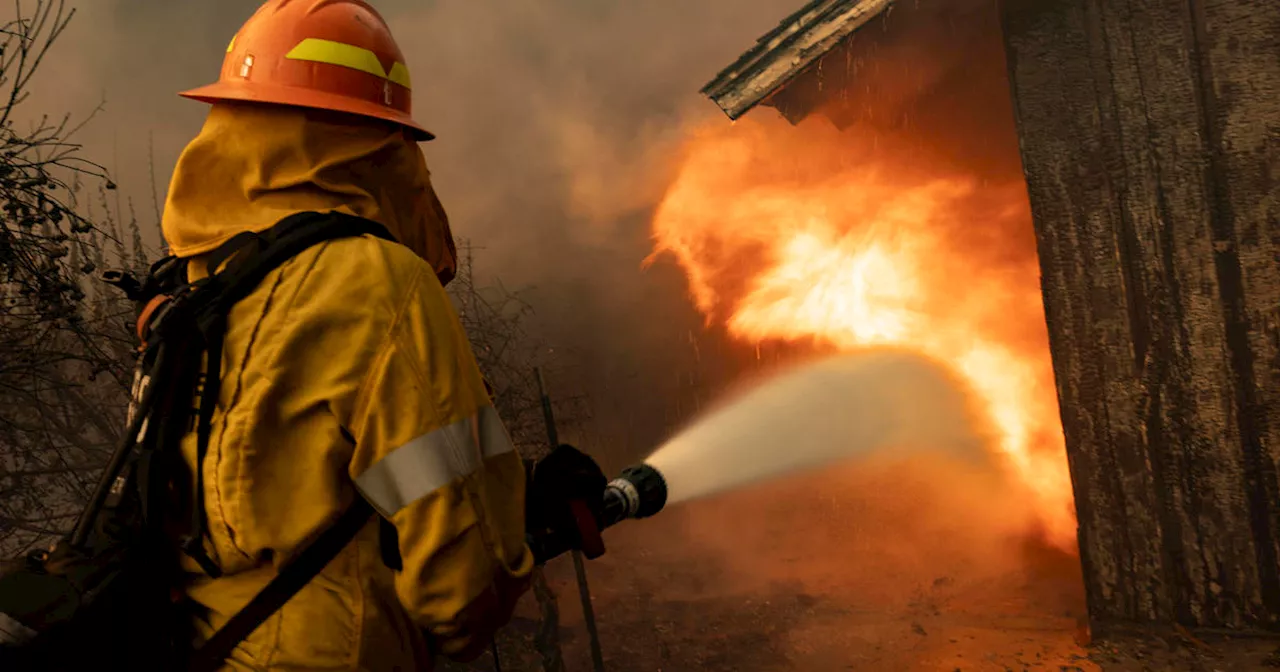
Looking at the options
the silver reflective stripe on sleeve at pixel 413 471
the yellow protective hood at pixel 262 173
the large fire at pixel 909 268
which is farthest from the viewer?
the large fire at pixel 909 268

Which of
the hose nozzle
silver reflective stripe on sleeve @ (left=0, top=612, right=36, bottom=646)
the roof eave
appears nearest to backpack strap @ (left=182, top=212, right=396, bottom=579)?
silver reflective stripe on sleeve @ (left=0, top=612, right=36, bottom=646)

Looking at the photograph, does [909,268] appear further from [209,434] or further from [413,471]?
[209,434]

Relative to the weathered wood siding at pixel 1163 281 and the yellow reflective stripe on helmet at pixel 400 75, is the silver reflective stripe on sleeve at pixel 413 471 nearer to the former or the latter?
the yellow reflective stripe on helmet at pixel 400 75

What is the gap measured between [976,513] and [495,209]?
7.85 m

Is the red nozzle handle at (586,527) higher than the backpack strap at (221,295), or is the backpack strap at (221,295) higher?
the backpack strap at (221,295)

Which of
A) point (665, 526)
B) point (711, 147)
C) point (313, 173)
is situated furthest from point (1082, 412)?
point (711, 147)

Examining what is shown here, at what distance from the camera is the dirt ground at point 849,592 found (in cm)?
417

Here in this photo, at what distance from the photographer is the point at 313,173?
1816 millimetres

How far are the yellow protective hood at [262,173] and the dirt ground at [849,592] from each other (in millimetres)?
3583

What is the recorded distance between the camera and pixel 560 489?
1.95 meters

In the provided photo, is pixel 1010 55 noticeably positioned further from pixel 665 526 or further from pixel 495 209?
pixel 495 209

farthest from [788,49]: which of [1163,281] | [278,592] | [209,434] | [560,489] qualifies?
[278,592]

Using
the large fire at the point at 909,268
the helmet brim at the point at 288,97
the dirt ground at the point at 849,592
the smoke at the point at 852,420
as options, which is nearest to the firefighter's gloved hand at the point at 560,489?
the helmet brim at the point at 288,97

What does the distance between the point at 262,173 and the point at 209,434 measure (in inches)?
26.0
